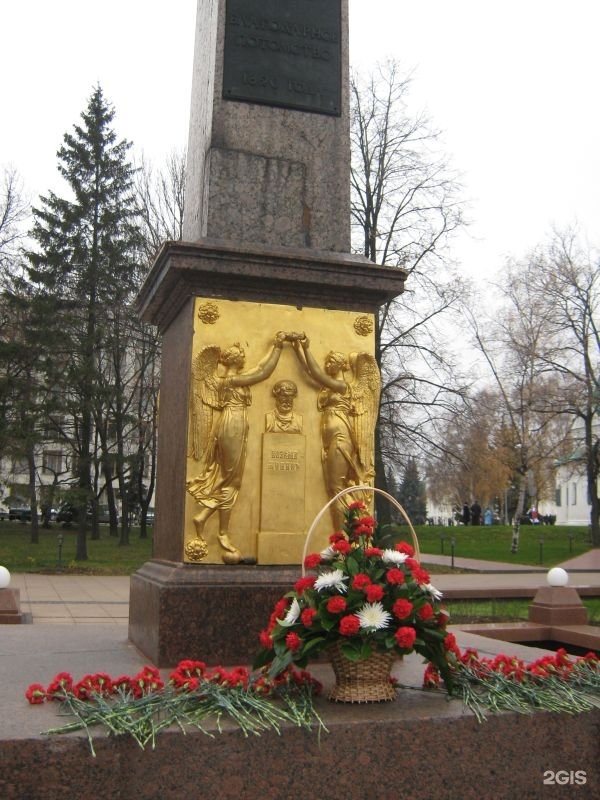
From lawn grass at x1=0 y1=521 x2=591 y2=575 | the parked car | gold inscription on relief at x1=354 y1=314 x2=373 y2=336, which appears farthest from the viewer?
the parked car

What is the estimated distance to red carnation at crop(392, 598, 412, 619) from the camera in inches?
148

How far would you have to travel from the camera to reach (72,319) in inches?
1065

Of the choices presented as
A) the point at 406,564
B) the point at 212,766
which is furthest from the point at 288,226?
the point at 212,766

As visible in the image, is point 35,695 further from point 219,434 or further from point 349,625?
point 219,434

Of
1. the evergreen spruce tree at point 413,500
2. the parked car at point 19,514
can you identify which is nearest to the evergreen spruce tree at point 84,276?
the parked car at point 19,514

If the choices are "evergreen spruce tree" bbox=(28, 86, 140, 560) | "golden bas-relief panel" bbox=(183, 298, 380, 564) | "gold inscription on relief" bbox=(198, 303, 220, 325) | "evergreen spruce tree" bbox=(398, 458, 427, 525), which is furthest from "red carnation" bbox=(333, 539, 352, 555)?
"evergreen spruce tree" bbox=(398, 458, 427, 525)

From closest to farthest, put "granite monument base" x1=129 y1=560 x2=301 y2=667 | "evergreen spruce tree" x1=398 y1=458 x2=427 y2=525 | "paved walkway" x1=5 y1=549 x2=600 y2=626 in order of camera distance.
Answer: "granite monument base" x1=129 y1=560 x2=301 y2=667 → "paved walkway" x1=5 y1=549 x2=600 y2=626 → "evergreen spruce tree" x1=398 y1=458 x2=427 y2=525

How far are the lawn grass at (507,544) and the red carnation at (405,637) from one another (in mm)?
22824

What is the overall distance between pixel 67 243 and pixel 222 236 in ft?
79.0

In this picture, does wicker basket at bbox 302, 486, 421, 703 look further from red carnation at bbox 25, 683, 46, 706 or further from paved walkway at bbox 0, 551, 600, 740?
red carnation at bbox 25, 683, 46, 706

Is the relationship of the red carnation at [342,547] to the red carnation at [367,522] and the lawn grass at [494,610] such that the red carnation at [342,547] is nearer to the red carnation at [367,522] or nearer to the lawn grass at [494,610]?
the red carnation at [367,522]

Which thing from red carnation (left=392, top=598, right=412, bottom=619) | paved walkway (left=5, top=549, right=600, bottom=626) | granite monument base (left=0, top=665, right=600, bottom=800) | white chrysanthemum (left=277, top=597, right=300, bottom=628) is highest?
red carnation (left=392, top=598, right=412, bottom=619)

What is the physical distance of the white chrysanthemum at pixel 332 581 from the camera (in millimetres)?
3887

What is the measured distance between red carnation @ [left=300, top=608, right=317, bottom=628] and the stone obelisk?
58.0 inches
